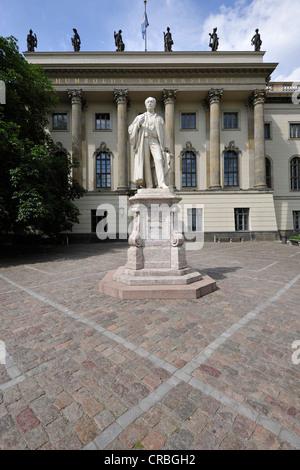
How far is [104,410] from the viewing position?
1.87m

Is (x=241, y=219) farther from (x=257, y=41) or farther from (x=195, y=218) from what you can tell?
(x=257, y=41)

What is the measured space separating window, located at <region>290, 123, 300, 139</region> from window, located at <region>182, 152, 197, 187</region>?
12.3 m

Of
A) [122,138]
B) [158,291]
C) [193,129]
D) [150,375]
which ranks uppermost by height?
[193,129]

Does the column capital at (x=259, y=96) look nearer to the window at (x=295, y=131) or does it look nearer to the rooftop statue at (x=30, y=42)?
the window at (x=295, y=131)

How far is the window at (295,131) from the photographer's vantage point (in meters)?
24.4

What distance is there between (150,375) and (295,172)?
1163 inches

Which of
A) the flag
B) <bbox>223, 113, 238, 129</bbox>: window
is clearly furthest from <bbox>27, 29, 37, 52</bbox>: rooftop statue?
<bbox>223, 113, 238, 129</bbox>: window

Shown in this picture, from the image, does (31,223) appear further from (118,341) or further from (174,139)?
(174,139)

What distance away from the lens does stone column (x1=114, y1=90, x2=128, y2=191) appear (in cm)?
2080

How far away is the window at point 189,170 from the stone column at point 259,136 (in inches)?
243

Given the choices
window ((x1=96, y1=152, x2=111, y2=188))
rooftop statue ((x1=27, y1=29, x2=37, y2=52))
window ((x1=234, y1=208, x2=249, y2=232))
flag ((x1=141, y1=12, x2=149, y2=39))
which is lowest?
window ((x1=234, y1=208, x2=249, y2=232))

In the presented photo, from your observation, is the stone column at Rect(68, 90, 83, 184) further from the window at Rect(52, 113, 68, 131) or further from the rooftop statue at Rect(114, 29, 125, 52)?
the rooftop statue at Rect(114, 29, 125, 52)

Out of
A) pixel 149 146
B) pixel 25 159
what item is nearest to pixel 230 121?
pixel 25 159

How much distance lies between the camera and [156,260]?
205 inches
